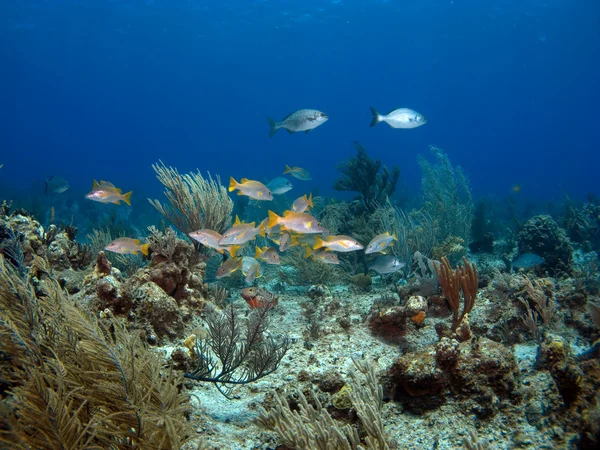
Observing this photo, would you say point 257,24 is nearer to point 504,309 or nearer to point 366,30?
point 366,30

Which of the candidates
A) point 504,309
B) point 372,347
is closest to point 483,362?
point 372,347

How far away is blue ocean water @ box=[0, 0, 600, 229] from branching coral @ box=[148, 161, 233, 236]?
79.8 feet

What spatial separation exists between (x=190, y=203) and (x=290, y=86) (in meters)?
107

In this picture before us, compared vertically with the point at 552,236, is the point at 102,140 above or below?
below

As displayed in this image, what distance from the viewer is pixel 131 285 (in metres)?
4.67

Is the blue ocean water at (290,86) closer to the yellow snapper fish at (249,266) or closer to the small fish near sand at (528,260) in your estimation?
the small fish near sand at (528,260)

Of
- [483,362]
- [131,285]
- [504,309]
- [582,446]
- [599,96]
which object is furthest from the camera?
[599,96]

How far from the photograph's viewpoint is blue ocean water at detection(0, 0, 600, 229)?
51531 millimetres

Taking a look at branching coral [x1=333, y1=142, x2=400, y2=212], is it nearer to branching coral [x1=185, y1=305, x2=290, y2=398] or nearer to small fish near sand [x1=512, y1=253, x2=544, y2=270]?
small fish near sand [x1=512, y1=253, x2=544, y2=270]

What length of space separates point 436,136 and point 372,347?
158354 mm

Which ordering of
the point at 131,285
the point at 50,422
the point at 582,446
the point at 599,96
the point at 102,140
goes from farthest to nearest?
the point at 102,140
the point at 599,96
the point at 131,285
the point at 582,446
the point at 50,422

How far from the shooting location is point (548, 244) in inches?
336

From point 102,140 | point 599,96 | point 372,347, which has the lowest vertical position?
point 102,140

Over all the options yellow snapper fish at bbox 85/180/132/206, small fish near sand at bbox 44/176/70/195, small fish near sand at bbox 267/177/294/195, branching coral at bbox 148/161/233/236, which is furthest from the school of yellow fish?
small fish near sand at bbox 44/176/70/195
